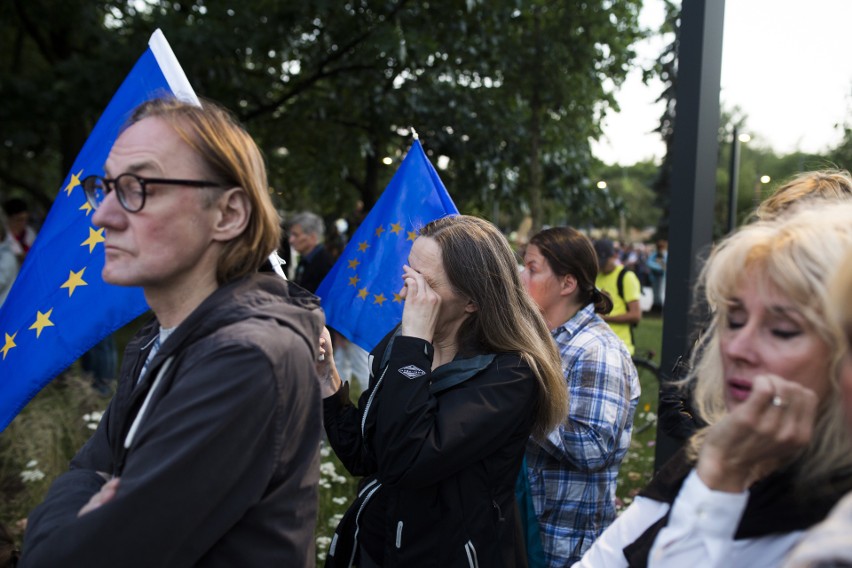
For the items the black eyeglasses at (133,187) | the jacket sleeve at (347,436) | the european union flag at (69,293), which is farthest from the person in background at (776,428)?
the european union flag at (69,293)

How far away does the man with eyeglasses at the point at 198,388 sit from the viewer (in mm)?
1433

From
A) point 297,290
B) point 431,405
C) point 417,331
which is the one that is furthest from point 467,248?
point 297,290

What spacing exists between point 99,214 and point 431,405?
1.08 meters

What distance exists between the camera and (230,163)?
1723mm

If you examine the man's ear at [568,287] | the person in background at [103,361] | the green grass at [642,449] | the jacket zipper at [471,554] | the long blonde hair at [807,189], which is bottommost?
the green grass at [642,449]

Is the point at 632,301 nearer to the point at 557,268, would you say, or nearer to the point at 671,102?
the point at 557,268

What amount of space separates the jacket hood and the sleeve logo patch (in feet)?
1.98

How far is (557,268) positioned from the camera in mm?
3436

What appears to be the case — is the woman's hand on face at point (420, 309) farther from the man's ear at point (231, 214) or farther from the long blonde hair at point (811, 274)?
the long blonde hair at point (811, 274)

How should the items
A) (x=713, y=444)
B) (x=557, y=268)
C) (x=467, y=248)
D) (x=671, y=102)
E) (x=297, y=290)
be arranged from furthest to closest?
(x=671, y=102)
(x=557, y=268)
(x=467, y=248)
(x=297, y=290)
(x=713, y=444)

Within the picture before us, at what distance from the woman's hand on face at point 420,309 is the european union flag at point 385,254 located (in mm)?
1232

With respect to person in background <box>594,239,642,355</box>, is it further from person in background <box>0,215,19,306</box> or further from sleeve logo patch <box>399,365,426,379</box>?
person in background <box>0,215,19,306</box>

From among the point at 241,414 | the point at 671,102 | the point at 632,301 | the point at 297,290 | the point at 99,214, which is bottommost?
the point at 632,301

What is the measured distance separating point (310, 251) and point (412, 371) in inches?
248
